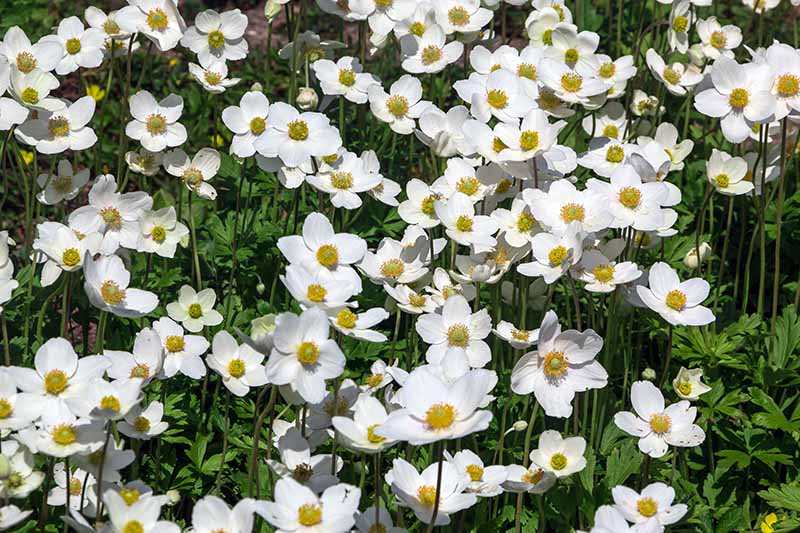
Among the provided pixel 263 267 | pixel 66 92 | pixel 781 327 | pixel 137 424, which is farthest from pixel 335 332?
pixel 66 92

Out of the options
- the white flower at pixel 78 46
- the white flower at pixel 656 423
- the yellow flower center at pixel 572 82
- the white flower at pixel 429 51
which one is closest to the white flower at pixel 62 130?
the white flower at pixel 78 46

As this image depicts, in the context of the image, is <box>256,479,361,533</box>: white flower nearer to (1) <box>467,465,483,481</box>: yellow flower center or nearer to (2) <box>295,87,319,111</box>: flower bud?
(1) <box>467,465,483,481</box>: yellow flower center

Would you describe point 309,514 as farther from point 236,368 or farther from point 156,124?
point 156,124

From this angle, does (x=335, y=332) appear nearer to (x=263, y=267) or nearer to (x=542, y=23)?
(x=263, y=267)

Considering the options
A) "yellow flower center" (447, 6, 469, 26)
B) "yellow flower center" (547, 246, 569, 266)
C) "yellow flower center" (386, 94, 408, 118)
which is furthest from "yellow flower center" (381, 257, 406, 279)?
"yellow flower center" (447, 6, 469, 26)

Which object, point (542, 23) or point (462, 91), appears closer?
point (462, 91)

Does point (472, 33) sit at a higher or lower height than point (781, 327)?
higher

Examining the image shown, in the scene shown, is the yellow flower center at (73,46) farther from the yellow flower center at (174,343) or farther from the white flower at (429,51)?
the yellow flower center at (174,343)
